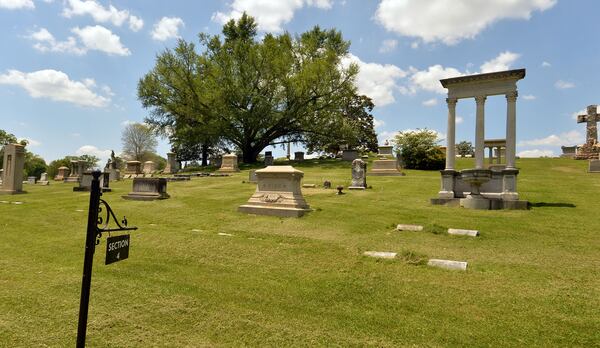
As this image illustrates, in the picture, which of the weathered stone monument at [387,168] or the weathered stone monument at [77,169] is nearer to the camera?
the weathered stone monument at [387,168]

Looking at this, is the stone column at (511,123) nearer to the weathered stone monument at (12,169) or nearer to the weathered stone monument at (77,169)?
the weathered stone monument at (12,169)

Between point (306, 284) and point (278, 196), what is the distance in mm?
6650

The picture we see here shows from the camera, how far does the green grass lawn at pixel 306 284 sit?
4281 mm

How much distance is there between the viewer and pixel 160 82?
3959 cm

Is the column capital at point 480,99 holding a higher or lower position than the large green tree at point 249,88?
lower

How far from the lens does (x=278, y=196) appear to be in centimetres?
1244

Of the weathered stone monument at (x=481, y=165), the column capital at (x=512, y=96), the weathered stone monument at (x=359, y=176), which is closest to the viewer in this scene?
the weathered stone monument at (x=481, y=165)

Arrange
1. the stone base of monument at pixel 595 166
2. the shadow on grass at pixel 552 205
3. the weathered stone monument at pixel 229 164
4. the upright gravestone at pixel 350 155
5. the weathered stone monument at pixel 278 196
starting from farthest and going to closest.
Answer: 1. the upright gravestone at pixel 350 155
2. the weathered stone monument at pixel 229 164
3. the stone base of monument at pixel 595 166
4. the shadow on grass at pixel 552 205
5. the weathered stone monument at pixel 278 196

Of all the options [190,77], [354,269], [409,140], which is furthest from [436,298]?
[190,77]

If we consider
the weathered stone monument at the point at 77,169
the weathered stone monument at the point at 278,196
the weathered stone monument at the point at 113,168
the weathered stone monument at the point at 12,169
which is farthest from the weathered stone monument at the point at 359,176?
the weathered stone monument at the point at 77,169

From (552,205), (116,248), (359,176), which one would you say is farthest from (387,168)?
(116,248)

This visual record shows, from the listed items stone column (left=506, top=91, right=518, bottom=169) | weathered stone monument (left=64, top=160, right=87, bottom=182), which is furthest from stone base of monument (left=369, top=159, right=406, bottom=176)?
weathered stone monument (left=64, top=160, right=87, bottom=182)

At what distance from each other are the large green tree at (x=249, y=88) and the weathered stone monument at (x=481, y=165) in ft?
72.5

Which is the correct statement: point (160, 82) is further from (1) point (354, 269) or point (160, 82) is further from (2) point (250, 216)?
(1) point (354, 269)
